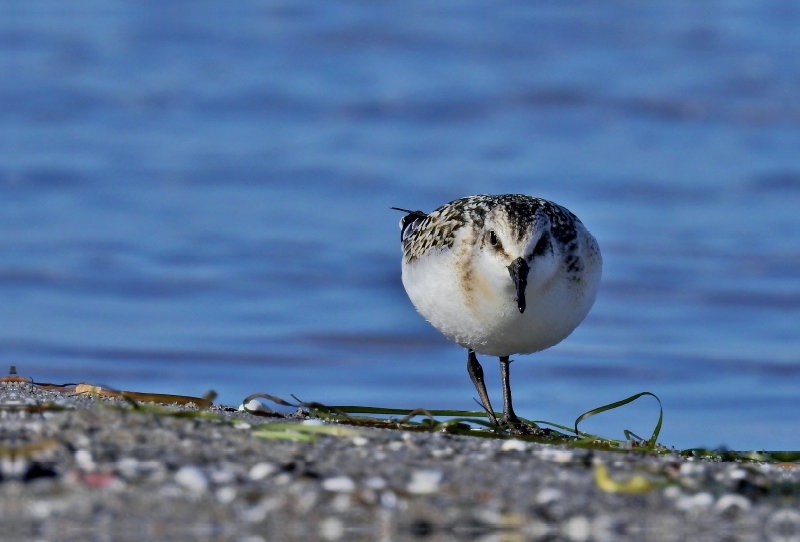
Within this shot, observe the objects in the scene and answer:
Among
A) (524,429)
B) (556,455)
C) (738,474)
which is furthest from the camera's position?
(524,429)

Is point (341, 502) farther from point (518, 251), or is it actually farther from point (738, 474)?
point (518, 251)

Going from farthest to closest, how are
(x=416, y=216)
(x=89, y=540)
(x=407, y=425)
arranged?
1. (x=416, y=216)
2. (x=407, y=425)
3. (x=89, y=540)

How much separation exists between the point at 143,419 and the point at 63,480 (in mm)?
653

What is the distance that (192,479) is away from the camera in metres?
3.59

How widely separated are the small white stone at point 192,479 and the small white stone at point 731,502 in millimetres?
1484

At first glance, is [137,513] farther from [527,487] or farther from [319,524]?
[527,487]

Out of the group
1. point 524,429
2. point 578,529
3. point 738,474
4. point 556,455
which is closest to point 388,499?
point 578,529

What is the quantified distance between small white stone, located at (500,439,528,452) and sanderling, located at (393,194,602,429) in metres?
1.06

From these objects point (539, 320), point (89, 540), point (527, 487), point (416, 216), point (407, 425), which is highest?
point (416, 216)

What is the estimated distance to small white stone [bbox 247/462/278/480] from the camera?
3691 millimetres

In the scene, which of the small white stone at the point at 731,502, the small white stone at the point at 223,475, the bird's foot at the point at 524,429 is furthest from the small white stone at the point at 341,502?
the bird's foot at the point at 524,429

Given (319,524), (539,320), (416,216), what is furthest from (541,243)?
(319,524)

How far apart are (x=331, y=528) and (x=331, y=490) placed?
17cm

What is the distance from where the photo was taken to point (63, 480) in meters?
3.57
